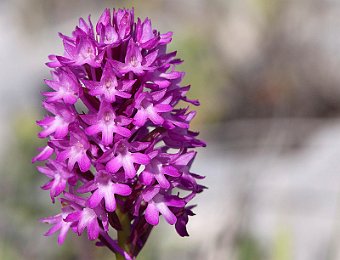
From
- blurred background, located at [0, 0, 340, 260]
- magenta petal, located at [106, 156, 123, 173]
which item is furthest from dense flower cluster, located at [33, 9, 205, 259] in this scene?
blurred background, located at [0, 0, 340, 260]

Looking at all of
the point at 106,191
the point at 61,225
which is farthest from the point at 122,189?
the point at 61,225

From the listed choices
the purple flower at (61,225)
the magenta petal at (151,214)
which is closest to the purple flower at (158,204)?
the magenta petal at (151,214)

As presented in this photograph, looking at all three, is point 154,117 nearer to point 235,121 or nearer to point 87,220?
point 87,220

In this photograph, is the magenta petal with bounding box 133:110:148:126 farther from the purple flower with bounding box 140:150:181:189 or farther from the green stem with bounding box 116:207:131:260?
the green stem with bounding box 116:207:131:260

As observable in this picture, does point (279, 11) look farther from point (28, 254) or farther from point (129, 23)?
point (129, 23)

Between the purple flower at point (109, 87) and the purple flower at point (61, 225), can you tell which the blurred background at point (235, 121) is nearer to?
the purple flower at point (61, 225)

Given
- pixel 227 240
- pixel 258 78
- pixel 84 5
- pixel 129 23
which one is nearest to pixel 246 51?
pixel 258 78
